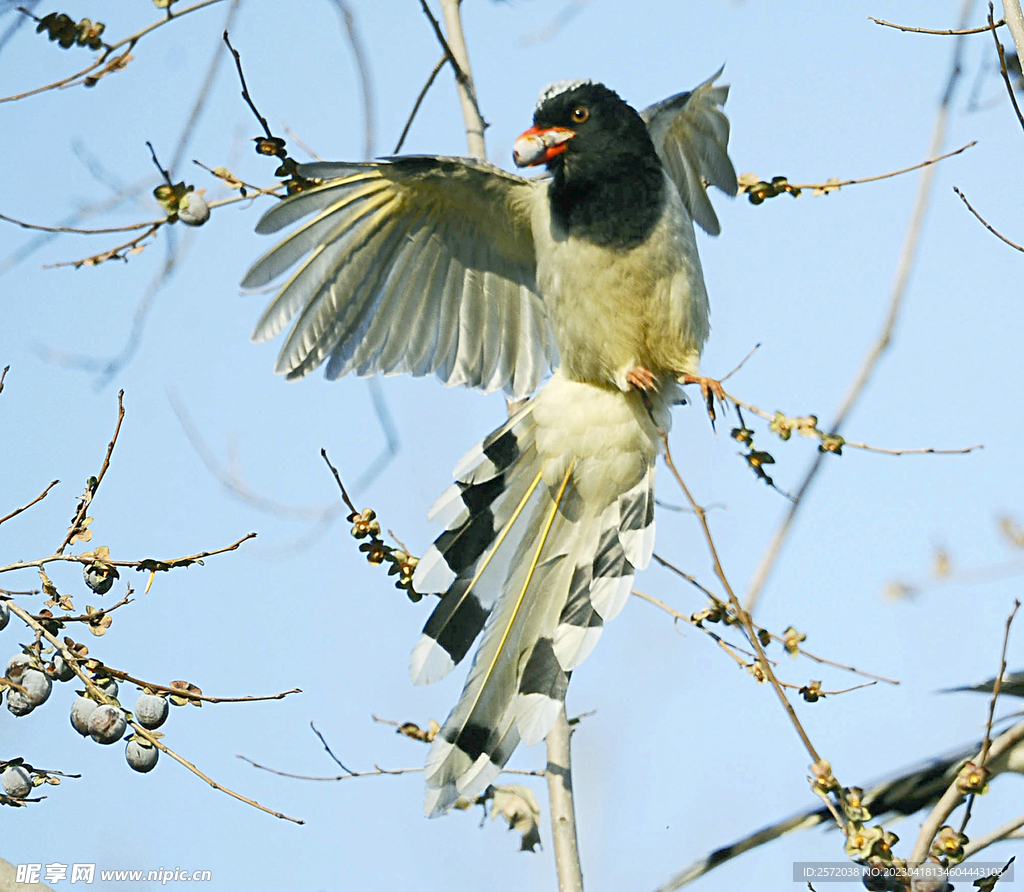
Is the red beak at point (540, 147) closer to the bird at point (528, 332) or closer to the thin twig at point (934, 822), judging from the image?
the bird at point (528, 332)

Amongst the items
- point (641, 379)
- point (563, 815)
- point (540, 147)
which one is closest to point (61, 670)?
point (563, 815)

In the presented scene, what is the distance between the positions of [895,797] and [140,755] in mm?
1339

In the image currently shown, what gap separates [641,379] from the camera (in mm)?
2885

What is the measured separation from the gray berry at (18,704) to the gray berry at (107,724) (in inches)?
5.3

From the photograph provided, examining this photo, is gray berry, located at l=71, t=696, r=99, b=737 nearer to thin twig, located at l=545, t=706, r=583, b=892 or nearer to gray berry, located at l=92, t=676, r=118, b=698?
gray berry, located at l=92, t=676, r=118, b=698

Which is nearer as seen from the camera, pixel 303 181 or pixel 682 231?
pixel 303 181

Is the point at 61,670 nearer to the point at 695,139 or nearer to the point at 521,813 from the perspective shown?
the point at 521,813

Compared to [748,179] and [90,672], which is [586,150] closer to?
[748,179]

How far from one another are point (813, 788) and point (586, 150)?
1656 millimetres

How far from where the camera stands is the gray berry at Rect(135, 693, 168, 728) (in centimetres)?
169

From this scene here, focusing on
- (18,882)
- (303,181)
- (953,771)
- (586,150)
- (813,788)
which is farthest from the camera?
(586,150)

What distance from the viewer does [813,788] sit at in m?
1.89

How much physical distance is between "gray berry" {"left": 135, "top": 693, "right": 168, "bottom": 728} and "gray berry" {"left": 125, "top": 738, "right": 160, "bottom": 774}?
40mm

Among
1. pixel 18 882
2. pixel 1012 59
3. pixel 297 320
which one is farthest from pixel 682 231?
pixel 18 882
